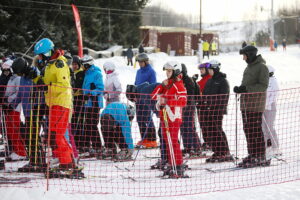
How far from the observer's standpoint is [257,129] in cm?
650

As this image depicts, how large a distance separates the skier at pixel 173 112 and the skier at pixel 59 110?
1.26m

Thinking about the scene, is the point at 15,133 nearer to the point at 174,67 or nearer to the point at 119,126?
the point at 119,126

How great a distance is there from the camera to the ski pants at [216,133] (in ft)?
22.7

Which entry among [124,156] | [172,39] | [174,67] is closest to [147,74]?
[124,156]

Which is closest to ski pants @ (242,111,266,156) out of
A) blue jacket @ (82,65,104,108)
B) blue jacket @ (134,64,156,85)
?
blue jacket @ (134,64,156,85)

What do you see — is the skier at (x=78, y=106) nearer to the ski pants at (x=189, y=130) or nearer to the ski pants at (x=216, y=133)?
the ski pants at (x=189, y=130)

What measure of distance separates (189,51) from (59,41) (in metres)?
21.1

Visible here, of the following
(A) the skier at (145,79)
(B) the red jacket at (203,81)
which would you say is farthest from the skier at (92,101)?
(B) the red jacket at (203,81)

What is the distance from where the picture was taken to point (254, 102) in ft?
21.0

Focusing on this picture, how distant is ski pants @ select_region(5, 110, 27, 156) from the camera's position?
709cm

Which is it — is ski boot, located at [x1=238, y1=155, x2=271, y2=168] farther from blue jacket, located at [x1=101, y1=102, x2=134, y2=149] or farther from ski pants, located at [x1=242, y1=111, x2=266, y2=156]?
blue jacket, located at [x1=101, y1=102, x2=134, y2=149]

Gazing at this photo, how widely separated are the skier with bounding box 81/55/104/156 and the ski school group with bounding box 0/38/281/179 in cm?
2

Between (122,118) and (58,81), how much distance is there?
192 centimetres

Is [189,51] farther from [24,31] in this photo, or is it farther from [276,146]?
[276,146]
